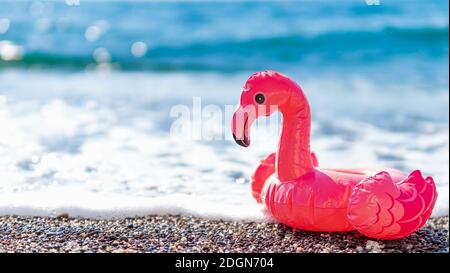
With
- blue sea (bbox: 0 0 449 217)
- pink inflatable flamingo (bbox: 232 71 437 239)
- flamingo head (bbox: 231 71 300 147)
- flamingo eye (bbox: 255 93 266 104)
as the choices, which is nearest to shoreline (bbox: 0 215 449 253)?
pink inflatable flamingo (bbox: 232 71 437 239)

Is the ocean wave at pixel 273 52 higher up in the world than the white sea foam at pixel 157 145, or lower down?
higher up

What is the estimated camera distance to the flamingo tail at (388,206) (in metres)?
2.97

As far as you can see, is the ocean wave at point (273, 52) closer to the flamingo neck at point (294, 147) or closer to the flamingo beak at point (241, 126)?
the flamingo neck at point (294, 147)

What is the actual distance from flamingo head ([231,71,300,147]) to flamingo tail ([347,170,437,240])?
1.65 feet

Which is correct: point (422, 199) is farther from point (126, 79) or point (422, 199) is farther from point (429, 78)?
point (126, 79)

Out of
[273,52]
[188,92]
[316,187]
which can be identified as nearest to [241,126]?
[316,187]

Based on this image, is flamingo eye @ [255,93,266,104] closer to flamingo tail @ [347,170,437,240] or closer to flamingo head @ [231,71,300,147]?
flamingo head @ [231,71,300,147]

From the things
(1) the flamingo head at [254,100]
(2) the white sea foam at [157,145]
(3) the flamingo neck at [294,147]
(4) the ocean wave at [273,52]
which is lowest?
(2) the white sea foam at [157,145]

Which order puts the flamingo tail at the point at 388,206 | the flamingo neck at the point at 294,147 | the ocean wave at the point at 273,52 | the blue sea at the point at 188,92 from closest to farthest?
1. the flamingo tail at the point at 388,206
2. the flamingo neck at the point at 294,147
3. the blue sea at the point at 188,92
4. the ocean wave at the point at 273,52

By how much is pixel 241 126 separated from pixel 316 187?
0.41 m

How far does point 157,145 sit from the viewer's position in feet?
18.1

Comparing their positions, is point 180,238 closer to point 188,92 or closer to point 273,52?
point 188,92

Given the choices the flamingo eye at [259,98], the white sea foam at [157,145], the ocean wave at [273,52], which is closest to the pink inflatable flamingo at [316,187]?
the flamingo eye at [259,98]

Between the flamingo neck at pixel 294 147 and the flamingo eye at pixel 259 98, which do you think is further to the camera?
the flamingo neck at pixel 294 147
